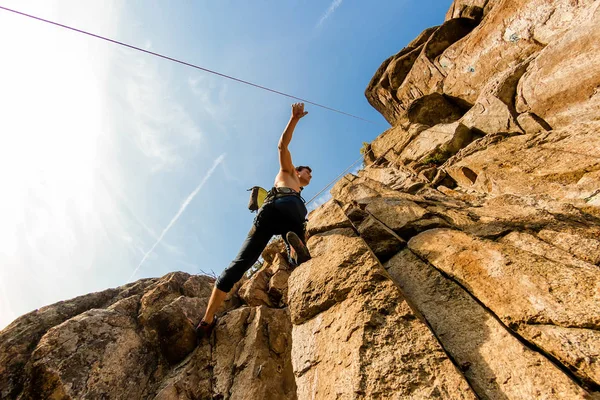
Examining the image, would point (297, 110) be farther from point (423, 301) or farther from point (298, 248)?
point (423, 301)

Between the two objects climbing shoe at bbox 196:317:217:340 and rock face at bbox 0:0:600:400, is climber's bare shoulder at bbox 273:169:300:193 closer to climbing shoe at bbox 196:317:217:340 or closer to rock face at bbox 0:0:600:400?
rock face at bbox 0:0:600:400

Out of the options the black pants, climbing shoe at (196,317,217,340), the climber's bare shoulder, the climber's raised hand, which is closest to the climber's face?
the climber's bare shoulder

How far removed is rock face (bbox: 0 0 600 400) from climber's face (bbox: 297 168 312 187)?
913mm

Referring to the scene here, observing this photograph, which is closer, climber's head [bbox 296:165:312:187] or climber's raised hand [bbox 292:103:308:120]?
climber's raised hand [bbox 292:103:308:120]

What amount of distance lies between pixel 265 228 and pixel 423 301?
9.21 ft

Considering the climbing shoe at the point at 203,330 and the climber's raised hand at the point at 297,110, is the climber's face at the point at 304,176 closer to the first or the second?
the climber's raised hand at the point at 297,110

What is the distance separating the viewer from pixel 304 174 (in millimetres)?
6547

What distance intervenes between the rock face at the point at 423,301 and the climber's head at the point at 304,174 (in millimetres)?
919

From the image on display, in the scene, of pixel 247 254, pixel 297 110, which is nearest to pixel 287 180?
pixel 297 110

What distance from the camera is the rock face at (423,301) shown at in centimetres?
260

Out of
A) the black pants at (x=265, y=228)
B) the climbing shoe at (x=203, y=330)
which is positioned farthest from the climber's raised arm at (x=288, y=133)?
the climbing shoe at (x=203, y=330)

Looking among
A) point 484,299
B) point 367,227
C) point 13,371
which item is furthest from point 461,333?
point 13,371

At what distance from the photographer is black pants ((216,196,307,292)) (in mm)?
5039

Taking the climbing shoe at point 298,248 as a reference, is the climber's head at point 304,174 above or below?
above
